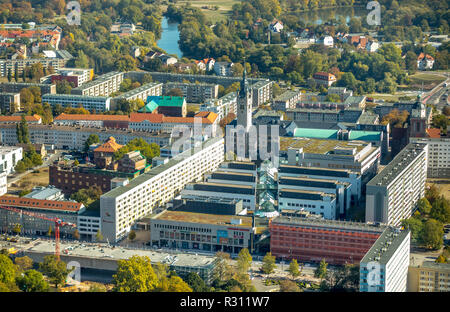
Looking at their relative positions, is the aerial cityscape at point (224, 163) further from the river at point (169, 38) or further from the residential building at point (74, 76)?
the river at point (169, 38)

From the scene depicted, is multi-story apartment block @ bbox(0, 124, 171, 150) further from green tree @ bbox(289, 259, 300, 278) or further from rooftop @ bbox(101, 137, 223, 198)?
green tree @ bbox(289, 259, 300, 278)

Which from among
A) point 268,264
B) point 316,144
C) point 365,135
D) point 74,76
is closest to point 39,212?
point 268,264

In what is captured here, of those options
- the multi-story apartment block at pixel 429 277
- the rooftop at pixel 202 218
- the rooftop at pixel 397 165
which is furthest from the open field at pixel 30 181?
the multi-story apartment block at pixel 429 277

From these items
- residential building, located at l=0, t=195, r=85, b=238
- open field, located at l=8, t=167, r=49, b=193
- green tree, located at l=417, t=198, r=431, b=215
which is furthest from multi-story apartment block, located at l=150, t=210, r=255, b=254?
open field, located at l=8, t=167, r=49, b=193

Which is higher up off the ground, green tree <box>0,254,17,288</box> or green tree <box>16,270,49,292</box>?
green tree <box>0,254,17,288</box>

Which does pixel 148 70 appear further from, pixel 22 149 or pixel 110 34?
pixel 22 149

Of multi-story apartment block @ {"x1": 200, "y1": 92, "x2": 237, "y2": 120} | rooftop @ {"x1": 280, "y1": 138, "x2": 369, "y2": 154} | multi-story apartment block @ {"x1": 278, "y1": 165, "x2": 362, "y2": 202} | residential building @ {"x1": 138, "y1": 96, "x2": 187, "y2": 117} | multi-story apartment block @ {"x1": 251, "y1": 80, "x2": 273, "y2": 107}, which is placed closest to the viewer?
multi-story apartment block @ {"x1": 278, "y1": 165, "x2": 362, "y2": 202}
